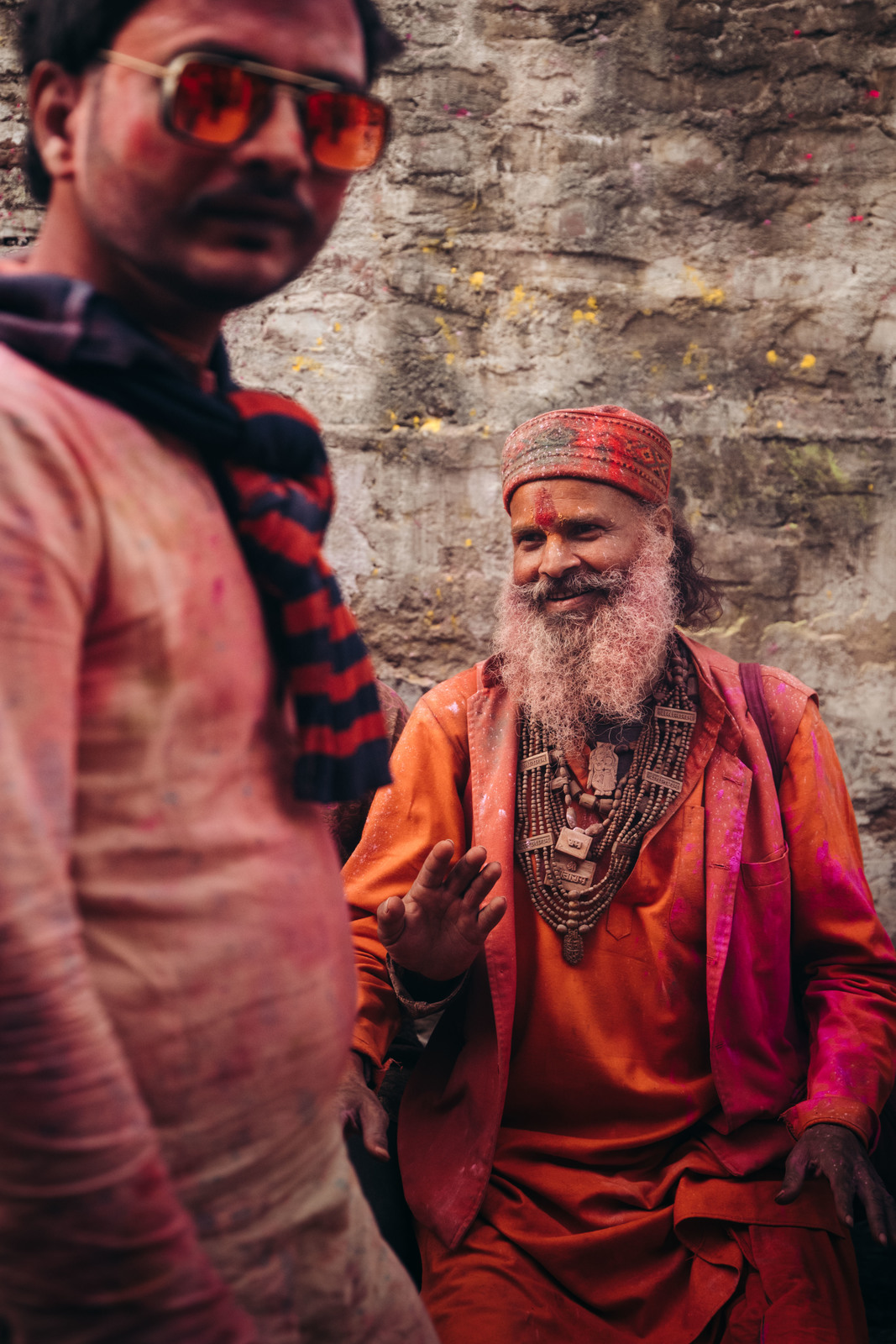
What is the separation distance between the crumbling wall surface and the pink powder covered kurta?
2.16 metres

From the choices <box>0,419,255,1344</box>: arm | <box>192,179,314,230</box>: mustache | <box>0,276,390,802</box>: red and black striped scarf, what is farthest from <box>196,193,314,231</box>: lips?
Result: <box>0,419,255,1344</box>: arm

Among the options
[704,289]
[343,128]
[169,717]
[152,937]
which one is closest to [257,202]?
[343,128]

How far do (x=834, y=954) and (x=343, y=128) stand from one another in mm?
1910

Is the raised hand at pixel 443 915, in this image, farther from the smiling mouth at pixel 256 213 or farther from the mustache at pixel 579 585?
the smiling mouth at pixel 256 213

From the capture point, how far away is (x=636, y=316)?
2.95 m

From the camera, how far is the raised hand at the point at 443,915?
1.64m

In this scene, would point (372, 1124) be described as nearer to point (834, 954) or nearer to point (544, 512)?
point (834, 954)

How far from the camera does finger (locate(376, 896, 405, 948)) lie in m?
1.62

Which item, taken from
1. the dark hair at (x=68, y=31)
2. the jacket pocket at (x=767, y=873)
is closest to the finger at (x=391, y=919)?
the jacket pocket at (x=767, y=873)

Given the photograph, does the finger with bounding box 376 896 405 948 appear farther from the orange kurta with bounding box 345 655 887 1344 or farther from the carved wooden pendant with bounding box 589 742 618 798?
the carved wooden pendant with bounding box 589 742 618 798

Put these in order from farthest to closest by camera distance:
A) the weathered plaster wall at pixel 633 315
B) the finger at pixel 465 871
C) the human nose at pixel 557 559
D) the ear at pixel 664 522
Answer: the weathered plaster wall at pixel 633 315
the ear at pixel 664 522
the human nose at pixel 557 559
the finger at pixel 465 871

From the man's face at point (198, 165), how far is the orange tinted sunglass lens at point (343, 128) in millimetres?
20

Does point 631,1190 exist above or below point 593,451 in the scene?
below

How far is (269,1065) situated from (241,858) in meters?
0.18
